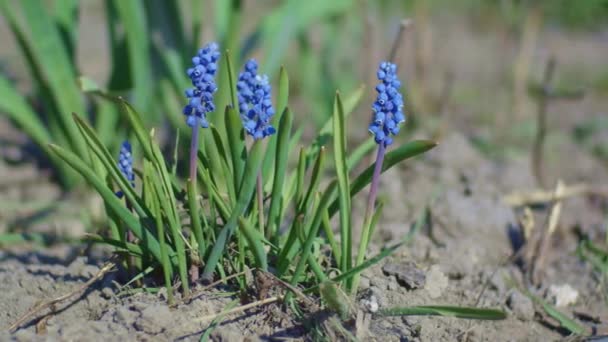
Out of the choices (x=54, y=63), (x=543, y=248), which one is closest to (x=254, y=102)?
(x=543, y=248)

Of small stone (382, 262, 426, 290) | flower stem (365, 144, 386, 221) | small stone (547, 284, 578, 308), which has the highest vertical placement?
flower stem (365, 144, 386, 221)

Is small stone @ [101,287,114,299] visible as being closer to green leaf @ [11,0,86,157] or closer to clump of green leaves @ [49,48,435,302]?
clump of green leaves @ [49,48,435,302]

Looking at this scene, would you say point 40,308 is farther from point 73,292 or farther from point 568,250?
point 568,250

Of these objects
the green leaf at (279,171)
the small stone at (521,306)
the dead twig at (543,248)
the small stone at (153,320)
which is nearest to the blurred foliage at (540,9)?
the dead twig at (543,248)

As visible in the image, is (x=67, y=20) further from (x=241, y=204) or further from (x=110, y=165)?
(x=241, y=204)

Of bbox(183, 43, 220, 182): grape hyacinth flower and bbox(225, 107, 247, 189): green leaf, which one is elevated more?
bbox(183, 43, 220, 182): grape hyacinth flower

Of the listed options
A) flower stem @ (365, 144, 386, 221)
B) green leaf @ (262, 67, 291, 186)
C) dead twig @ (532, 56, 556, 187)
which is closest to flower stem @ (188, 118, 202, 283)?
green leaf @ (262, 67, 291, 186)
